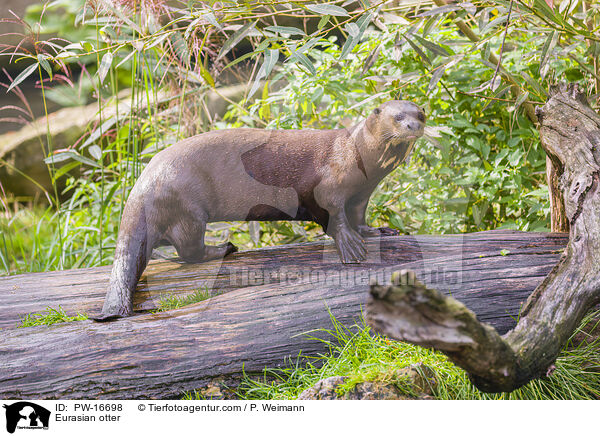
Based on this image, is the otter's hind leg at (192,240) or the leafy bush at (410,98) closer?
the otter's hind leg at (192,240)

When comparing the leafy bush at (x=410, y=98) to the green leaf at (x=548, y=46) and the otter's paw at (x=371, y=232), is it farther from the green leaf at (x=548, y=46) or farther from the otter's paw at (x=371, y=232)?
the otter's paw at (x=371, y=232)

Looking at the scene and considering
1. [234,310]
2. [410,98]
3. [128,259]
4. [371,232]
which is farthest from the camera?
[410,98]

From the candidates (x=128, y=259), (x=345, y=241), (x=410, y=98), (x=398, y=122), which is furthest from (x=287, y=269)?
(x=410, y=98)

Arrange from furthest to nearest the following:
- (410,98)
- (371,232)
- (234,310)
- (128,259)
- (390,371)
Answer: (410,98)
(371,232)
(128,259)
(234,310)
(390,371)

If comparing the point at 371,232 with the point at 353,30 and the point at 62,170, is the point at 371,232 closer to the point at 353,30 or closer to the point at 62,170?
the point at 353,30

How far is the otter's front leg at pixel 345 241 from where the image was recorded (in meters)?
2.03

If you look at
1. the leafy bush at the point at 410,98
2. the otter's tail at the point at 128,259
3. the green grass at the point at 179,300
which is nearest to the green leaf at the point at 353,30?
the leafy bush at the point at 410,98

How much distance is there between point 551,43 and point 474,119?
86 cm

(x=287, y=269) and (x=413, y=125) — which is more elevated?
(x=413, y=125)

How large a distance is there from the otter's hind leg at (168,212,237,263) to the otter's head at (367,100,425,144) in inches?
29.8

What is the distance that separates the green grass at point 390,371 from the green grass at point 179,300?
16.4 inches

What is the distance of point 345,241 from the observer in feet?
6.71
